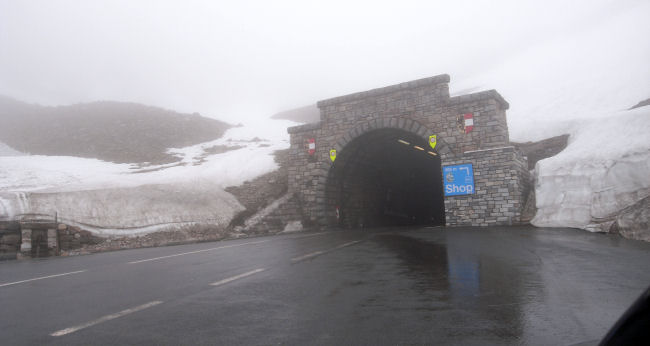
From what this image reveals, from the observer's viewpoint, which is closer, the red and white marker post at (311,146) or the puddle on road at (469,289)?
the puddle on road at (469,289)

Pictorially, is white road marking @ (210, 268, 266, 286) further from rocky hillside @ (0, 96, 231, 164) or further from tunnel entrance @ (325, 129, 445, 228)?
rocky hillside @ (0, 96, 231, 164)

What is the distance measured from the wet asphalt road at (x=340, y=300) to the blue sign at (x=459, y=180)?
927 centimetres

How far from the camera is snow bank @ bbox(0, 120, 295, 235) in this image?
14.8 metres

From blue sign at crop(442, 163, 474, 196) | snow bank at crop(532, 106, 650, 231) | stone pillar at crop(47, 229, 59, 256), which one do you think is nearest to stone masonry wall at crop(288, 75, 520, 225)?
blue sign at crop(442, 163, 474, 196)

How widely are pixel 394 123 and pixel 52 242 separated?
48.0ft

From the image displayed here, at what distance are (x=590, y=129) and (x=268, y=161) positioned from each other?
57.6ft

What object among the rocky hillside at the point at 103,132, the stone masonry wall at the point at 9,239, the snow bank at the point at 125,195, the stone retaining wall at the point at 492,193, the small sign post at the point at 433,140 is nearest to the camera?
the stone masonry wall at the point at 9,239

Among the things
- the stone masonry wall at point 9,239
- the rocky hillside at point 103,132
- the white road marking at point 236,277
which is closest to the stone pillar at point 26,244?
the stone masonry wall at point 9,239

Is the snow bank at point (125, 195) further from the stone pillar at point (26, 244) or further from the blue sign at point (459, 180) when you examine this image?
the blue sign at point (459, 180)

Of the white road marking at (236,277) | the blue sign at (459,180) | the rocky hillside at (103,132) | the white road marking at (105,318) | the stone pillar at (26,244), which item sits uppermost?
the rocky hillside at (103,132)

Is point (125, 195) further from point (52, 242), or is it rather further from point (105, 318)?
point (105, 318)

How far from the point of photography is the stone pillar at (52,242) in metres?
13.3

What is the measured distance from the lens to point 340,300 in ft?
14.7

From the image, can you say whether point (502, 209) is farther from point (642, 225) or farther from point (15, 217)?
point (15, 217)
